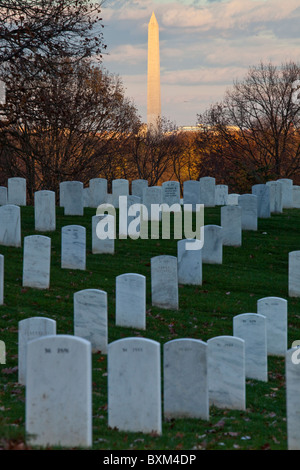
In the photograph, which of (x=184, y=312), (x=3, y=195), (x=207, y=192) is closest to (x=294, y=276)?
(x=184, y=312)

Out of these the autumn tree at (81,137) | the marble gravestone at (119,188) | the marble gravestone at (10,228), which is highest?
the autumn tree at (81,137)

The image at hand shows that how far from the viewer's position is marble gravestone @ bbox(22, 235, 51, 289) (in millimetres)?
14312

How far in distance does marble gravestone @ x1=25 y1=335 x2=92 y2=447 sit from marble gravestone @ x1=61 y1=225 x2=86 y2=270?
9.70 meters

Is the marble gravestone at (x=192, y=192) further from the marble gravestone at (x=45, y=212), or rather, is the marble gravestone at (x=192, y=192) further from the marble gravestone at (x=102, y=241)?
the marble gravestone at (x=102, y=241)

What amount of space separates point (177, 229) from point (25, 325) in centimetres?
1213

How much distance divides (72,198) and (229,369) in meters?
14.0

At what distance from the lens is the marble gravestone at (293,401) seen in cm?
692

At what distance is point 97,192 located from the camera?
24812 mm

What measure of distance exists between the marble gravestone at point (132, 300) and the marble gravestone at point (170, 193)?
11699mm

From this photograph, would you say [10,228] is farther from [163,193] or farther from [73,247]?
[163,193]

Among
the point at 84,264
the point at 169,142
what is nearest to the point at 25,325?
the point at 84,264

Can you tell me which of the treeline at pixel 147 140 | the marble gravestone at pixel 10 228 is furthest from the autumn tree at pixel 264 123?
the marble gravestone at pixel 10 228
